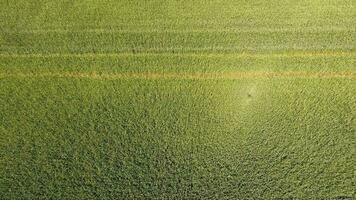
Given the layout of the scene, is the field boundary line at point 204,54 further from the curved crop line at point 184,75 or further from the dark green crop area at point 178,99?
the curved crop line at point 184,75

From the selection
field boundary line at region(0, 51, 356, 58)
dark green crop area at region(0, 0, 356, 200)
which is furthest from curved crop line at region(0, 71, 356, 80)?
field boundary line at region(0, 51, 356, 58)

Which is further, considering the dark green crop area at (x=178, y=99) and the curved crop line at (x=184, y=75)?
the curved crop line at (x=184, y=75)

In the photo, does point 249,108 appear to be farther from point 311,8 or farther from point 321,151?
point 311,8

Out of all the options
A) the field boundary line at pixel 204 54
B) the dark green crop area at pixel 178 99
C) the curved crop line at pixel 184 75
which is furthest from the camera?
the field boundary line at pixel 204 54

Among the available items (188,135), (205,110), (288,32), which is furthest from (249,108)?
(288,32)

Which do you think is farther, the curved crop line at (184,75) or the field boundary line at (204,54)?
the field boundary line at (204,54)

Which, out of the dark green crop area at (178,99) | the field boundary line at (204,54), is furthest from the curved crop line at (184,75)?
the field boundary line at (204,54)

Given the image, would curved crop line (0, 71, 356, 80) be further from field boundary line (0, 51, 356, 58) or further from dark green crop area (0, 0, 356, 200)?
field boundary line (0, 51, 356, 58)

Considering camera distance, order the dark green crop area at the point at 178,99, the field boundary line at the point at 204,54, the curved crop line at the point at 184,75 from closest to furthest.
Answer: the dark green crop area at the point at 178,99
the curved crop line at the point at 184,75
the field boundary line at the point at 204,54

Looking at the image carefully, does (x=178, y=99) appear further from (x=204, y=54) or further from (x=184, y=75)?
(x=204, y=54)
